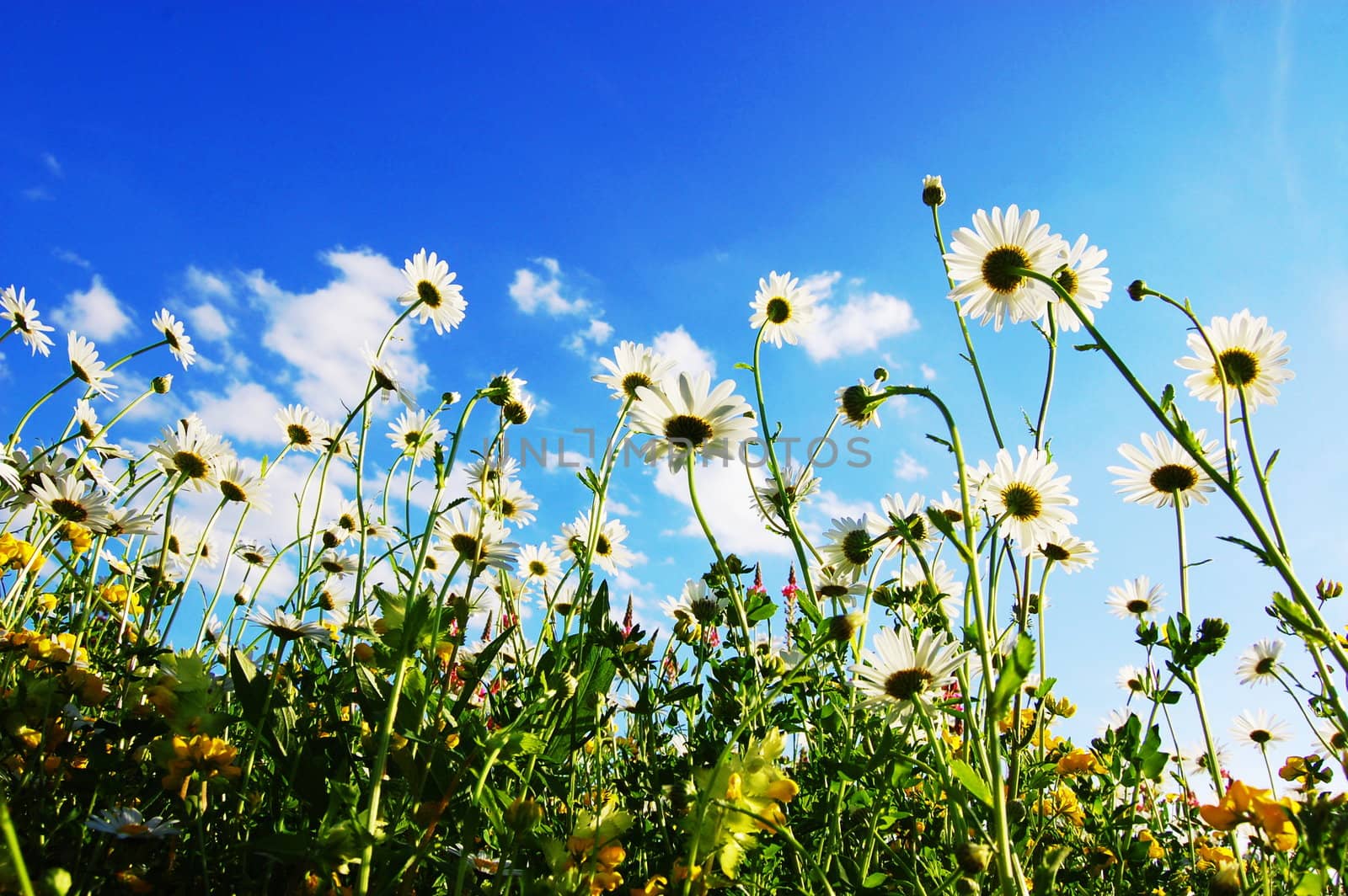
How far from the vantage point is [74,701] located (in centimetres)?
180

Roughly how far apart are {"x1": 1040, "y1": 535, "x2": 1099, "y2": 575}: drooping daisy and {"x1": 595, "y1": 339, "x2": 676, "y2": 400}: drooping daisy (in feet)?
3.69

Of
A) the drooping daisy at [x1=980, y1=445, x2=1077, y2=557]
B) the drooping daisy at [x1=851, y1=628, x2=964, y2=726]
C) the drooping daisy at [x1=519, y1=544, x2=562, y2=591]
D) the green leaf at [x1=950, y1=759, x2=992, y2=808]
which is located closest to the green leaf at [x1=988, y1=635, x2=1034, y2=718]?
the green leaf at [x1=950, y1=759, x2=992, y2=808]

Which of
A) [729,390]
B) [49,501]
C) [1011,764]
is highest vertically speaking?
[729,390]

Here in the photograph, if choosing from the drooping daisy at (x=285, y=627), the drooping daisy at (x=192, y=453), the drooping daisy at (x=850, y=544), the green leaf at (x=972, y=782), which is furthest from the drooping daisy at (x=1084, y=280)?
the drooping daisy at (x=192, y=453)

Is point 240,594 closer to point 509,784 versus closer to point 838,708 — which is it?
point 509,784

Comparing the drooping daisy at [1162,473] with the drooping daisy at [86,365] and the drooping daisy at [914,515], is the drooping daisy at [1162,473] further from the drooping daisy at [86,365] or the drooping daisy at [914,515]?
the drooping daisy at [86,365]

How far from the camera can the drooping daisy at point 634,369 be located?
229cm

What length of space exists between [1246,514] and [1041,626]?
0.75 metres

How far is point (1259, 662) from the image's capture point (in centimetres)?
349

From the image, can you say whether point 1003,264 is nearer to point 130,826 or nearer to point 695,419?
point 695,419

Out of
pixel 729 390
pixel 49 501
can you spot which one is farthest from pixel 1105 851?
pixel 49 501

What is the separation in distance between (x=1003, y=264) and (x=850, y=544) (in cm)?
96

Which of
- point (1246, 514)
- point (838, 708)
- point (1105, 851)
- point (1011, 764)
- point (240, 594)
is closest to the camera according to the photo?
point (1246, 514)

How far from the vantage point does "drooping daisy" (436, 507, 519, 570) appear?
180cm
